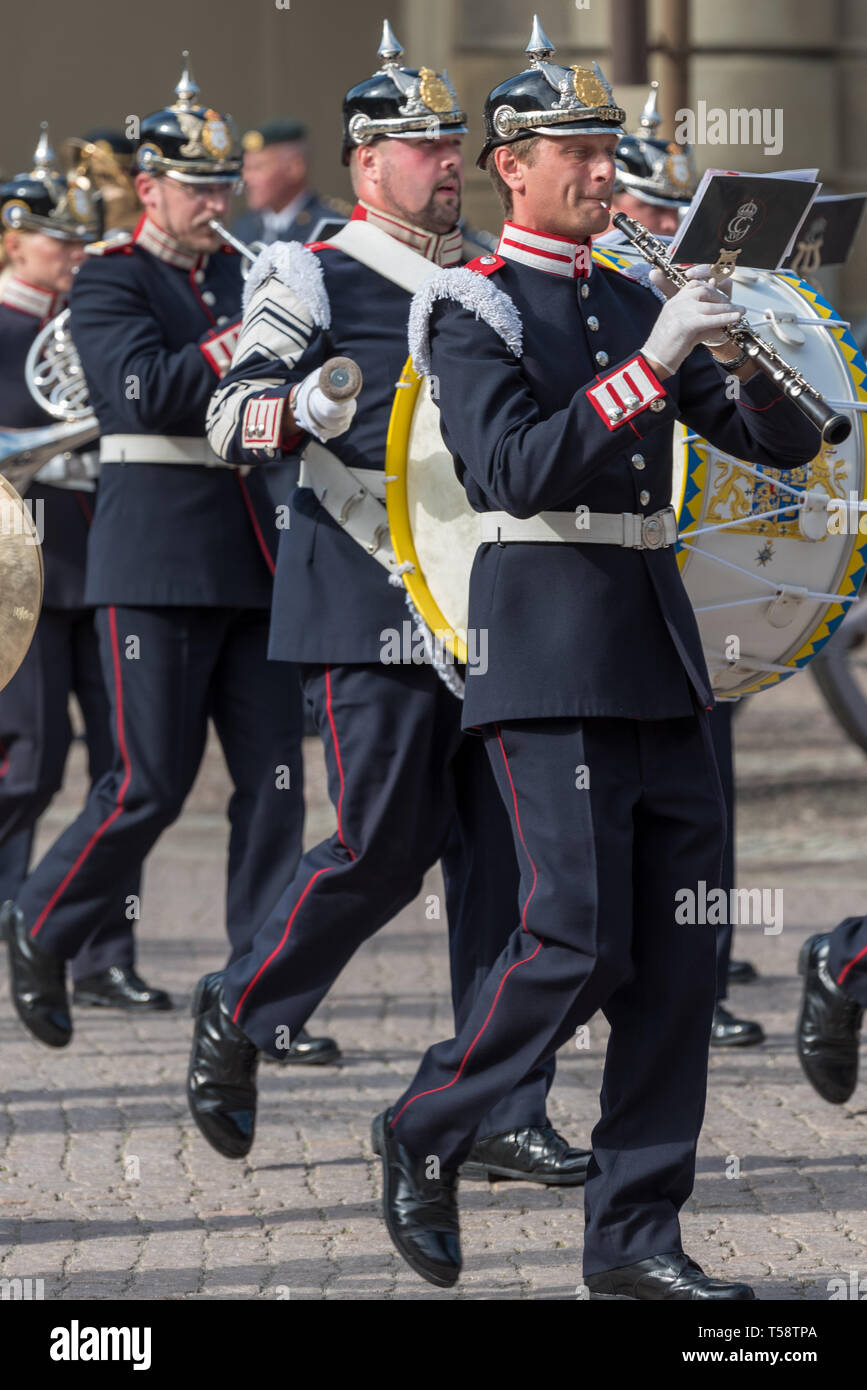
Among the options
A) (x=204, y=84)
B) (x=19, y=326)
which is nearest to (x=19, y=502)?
(x=19, y=326)

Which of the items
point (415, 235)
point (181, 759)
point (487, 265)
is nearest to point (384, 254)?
point (415, 235)

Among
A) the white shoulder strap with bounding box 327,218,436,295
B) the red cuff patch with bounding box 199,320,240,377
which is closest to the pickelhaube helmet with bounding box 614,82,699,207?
the red cuff patch with bounding box 199,320,240,377

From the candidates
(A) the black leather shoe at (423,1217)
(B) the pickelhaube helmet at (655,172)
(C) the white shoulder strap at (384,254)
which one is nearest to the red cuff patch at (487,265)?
(C) the white shoulder strap at (384,254)

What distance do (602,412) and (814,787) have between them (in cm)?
624

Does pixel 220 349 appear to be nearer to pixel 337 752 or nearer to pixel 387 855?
pixel 337 752

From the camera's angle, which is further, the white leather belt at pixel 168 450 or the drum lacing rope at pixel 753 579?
the white leather belt at pixel 168 450

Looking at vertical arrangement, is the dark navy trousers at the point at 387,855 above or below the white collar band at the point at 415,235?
below

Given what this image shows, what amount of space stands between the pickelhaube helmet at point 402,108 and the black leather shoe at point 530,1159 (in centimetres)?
190

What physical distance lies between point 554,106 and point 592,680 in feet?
2.77

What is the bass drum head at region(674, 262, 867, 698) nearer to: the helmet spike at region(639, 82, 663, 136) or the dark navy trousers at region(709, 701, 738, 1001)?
the dark navy trousers at region(709, 701, 738, 1001)

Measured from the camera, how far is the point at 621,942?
3.58 m

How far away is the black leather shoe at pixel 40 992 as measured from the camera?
5617 mm

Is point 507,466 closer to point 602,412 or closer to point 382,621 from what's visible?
point 602,412

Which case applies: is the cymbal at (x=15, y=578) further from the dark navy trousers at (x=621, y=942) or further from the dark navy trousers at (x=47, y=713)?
the dark navy trousers at (x=47, y=713)
